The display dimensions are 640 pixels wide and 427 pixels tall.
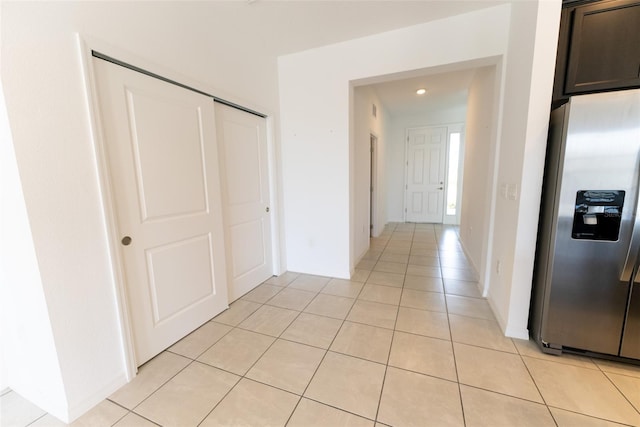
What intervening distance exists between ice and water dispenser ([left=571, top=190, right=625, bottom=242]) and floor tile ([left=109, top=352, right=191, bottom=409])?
2682mm

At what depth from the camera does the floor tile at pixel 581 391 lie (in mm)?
1281

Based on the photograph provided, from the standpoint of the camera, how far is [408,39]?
2.39 metres

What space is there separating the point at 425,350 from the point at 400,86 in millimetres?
3800

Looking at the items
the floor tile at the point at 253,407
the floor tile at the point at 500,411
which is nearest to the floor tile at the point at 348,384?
the floor tile at the point at 253,407

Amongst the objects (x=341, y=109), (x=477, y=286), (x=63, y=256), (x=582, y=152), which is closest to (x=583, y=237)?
(x=582, y=152)

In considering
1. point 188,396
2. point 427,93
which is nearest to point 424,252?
point 427,93

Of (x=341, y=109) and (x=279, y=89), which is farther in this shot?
(x=279, y=89)

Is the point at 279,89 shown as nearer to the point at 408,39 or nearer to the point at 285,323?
the point at 408,39

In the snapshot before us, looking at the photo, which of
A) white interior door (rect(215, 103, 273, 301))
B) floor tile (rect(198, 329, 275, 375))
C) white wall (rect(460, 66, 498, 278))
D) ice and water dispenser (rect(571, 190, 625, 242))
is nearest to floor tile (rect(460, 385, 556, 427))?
ice and water dispenser (rect(571, 190, 625, 242))

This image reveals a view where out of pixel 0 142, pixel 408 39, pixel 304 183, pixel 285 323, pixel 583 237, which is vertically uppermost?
pixel 408 39

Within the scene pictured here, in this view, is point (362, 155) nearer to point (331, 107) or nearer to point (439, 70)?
point (331, 107)

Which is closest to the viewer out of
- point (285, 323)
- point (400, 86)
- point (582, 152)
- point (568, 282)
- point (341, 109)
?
point (582, 152)

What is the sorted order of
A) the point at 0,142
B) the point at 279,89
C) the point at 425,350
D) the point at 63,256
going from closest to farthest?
the point at 0,142
the point at 63,256
the point at 425,350
the point at 279,89

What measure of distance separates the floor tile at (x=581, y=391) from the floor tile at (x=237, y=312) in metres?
2.14
